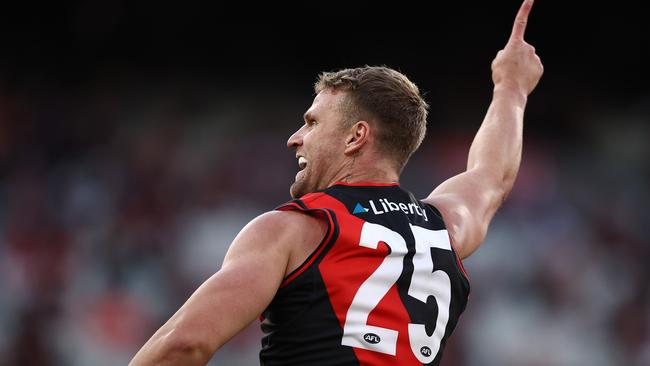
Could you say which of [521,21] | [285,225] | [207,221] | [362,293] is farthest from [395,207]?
[207,221]

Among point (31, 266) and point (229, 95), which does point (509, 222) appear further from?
point (31, 266)

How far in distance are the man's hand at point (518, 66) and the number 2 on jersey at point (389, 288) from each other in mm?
1400

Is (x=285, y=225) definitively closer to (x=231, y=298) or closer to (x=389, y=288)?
(x=231, y=298)

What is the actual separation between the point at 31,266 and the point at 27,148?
1720 millimetres

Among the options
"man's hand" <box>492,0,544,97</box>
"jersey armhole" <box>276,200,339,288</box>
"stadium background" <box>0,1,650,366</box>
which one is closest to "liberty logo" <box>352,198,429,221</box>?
"jersey armhole" <box>276,200,339,288</box>

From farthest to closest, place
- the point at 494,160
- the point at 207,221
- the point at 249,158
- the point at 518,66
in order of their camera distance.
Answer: the point at 249,158 < the point at 207,221 < the point at 518,66 < the point at 494,160

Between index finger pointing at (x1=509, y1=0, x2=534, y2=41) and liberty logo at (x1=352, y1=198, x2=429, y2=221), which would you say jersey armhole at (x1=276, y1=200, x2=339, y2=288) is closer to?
liberty logo at (x1=352, y1=198, x2=429, y2=221)

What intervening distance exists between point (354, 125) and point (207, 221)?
760cm

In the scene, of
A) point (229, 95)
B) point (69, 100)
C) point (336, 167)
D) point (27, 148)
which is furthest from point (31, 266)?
point (336, 167)

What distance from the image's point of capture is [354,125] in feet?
11.8

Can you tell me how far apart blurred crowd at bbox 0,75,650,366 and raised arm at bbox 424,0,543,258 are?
254 inches

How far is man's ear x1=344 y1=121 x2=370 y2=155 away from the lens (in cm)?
358

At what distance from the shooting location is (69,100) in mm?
11625

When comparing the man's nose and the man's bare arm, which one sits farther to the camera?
the man's nose
